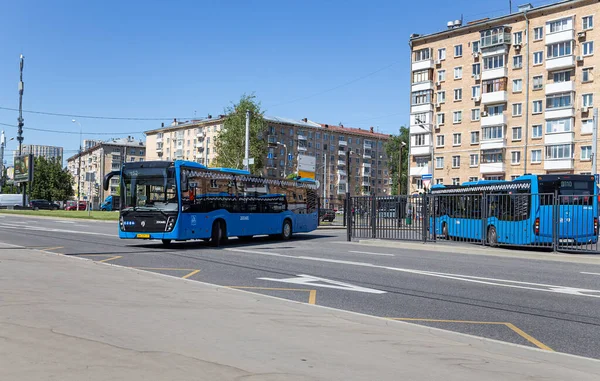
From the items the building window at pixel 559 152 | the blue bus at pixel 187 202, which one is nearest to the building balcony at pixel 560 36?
the building window at pixel 559 152

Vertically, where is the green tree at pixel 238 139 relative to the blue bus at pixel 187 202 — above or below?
above

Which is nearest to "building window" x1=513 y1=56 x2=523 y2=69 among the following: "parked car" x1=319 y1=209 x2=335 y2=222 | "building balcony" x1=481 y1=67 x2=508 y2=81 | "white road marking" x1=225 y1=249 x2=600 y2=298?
"building balcony" x1=481 y1=67 x2=508 y2=81

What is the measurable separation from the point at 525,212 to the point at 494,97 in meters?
44.4

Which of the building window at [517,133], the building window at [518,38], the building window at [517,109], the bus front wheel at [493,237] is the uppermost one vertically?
the building window at [518,38]

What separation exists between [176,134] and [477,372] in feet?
418

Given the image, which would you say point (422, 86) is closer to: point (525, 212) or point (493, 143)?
point (493, 143)

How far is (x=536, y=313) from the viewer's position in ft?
27.6

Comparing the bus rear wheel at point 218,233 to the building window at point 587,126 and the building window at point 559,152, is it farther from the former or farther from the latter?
the building window at point 587,126

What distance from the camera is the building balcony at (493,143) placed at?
60.6 m

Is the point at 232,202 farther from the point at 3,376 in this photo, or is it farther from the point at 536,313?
the point at 3,376

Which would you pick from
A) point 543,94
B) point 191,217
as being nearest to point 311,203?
point 191,217

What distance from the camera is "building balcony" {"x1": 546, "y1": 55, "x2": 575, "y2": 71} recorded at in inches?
2180

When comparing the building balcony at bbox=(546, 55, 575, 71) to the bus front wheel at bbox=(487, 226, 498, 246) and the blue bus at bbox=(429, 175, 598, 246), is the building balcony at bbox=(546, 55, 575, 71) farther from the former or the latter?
the bus front wheel at bbox=(487, 226, 498, 246)

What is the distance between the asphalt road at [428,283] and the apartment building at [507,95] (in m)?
43.0
